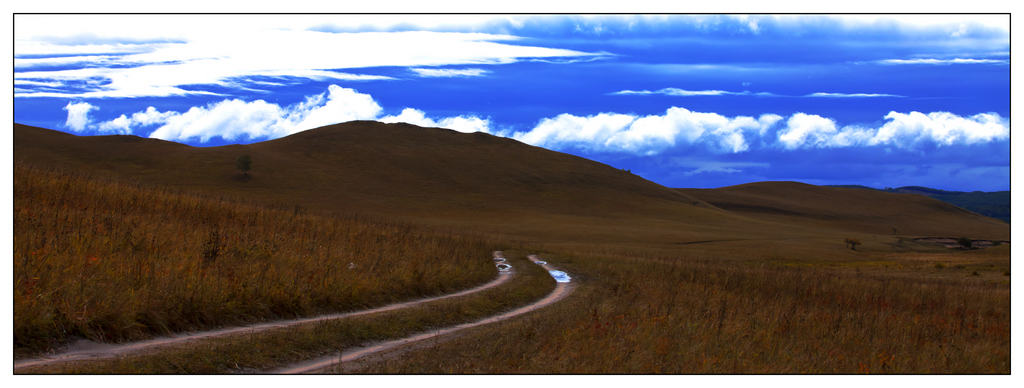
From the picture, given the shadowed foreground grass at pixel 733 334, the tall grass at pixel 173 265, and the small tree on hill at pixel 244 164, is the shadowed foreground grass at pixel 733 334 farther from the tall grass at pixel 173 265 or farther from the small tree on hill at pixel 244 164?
the small tree on hill at pixel 244 164

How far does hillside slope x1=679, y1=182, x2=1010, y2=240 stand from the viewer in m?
128

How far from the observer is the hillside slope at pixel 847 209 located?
12795 cm

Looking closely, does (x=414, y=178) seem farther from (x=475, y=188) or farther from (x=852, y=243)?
(x=852, y=243)

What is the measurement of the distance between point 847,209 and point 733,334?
15822cm

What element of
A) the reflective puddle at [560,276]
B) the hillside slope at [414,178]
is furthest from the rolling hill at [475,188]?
the reflective puddle at [560,276]

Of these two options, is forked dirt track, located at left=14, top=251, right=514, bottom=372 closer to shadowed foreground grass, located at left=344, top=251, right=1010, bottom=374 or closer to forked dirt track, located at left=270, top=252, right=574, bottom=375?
forked dirt track, located at left=270, top=252, right=574, bottom=375

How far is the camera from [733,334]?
11.3 meters

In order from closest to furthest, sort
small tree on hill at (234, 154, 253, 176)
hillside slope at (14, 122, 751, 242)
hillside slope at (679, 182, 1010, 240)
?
hillside slope at (14, 122, 751, 242) → small tree on hill at (234, 154, 253, 176) → hillside slope at (679, 182, 1010, 240)

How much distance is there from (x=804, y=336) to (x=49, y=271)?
14.1 m

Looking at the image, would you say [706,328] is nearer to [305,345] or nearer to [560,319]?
[560,319]

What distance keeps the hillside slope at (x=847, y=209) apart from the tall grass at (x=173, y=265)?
123 metres

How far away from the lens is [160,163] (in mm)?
98812

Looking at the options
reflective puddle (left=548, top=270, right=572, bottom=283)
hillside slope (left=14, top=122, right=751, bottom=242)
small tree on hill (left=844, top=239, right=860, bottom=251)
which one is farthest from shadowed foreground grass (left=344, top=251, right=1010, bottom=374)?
hillside slope (left=14, top=122, right=751, bottom=242)

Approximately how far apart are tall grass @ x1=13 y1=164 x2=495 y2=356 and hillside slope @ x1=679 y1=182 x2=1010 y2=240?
122818 mm
